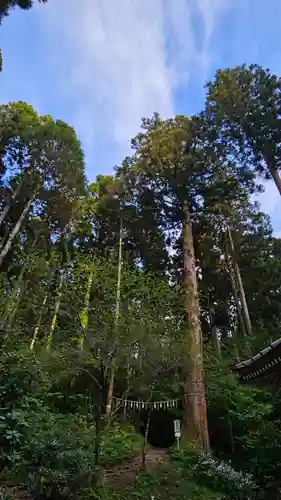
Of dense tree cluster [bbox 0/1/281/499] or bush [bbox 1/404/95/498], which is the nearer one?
bush [bbox 1/404/95/498]

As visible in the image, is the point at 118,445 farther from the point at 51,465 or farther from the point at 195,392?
the point at 51,465

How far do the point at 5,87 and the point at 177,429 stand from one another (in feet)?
20.8

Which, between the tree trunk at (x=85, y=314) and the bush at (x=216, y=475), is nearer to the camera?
the bush at (x=216, y=475)

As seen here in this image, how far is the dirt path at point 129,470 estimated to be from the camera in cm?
510

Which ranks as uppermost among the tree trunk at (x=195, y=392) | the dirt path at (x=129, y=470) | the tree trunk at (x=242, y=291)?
the tree trunk at (x=242, y=291)

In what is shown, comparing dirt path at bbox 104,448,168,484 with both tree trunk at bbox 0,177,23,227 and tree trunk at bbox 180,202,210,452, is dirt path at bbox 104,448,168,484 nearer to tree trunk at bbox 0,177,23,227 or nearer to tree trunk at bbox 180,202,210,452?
tree trunk at bbox 180,202,210,452

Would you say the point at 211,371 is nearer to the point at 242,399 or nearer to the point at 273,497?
the point at 242,399

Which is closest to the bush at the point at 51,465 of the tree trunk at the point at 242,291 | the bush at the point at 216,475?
the bush at the point at 216,475

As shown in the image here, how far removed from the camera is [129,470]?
559 cm

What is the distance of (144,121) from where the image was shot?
34.5 feet

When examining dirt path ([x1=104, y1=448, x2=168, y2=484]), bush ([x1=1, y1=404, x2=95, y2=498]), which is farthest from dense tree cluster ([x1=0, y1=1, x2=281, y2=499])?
dirt path ([x1=104, y1=448, x2=168, y2=484])

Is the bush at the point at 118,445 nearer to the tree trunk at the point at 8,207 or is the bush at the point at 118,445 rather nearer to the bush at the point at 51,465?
the bush at the point at 51,465

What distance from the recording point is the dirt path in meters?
5.10

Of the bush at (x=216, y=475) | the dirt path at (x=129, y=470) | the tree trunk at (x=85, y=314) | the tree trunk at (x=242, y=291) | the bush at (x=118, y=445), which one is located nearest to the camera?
the bush at (x=216, y=475)
